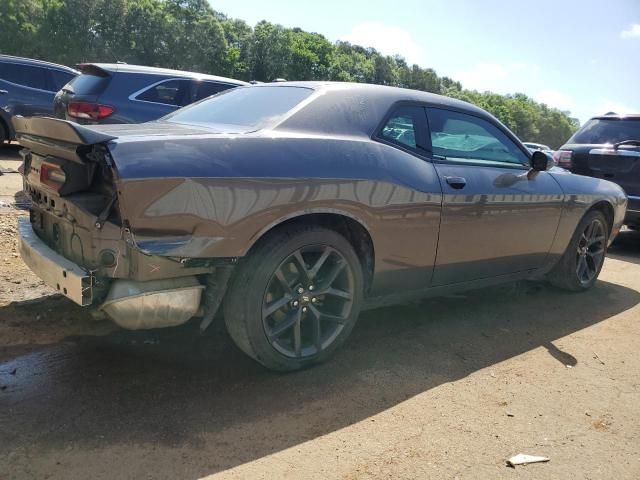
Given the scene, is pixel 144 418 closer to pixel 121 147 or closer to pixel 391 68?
pixel 121 147

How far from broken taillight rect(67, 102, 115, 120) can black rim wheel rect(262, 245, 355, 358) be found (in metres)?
4.78

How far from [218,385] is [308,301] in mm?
664

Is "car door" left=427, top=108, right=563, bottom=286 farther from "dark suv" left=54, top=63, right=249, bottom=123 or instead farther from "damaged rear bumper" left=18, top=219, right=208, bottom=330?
"dark suv" left=54, top=63, right=249, bottom=123

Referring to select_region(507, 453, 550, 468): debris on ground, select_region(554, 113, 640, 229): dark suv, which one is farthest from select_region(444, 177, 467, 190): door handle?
select_region(554, 113, 640, 229): dark suv

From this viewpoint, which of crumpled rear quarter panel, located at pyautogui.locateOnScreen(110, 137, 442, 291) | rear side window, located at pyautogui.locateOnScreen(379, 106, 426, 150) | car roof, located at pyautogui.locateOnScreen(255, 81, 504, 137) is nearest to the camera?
crumpled rear quarter panel, located at pyautogui.locateOnScreen(110, 137, 442, 291)

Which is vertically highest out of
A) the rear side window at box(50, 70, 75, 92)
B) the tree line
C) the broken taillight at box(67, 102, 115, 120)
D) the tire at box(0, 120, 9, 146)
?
the tree line

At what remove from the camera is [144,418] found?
262cm

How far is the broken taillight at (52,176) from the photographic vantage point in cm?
280

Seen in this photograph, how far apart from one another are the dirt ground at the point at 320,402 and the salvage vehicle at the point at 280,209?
0.35 metres

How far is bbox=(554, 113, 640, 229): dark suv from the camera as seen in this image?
22.9 feet

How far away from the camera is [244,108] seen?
3.51 m

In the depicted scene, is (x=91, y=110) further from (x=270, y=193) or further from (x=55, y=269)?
(x=270, y=193)

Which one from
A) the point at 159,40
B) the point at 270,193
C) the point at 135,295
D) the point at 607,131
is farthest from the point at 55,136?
the point at 159,40

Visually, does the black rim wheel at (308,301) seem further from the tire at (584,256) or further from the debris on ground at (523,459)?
the tire at (584,256)
